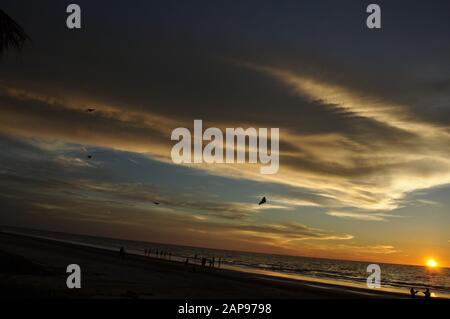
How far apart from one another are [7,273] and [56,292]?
645 cm

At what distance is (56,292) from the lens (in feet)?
65.3
